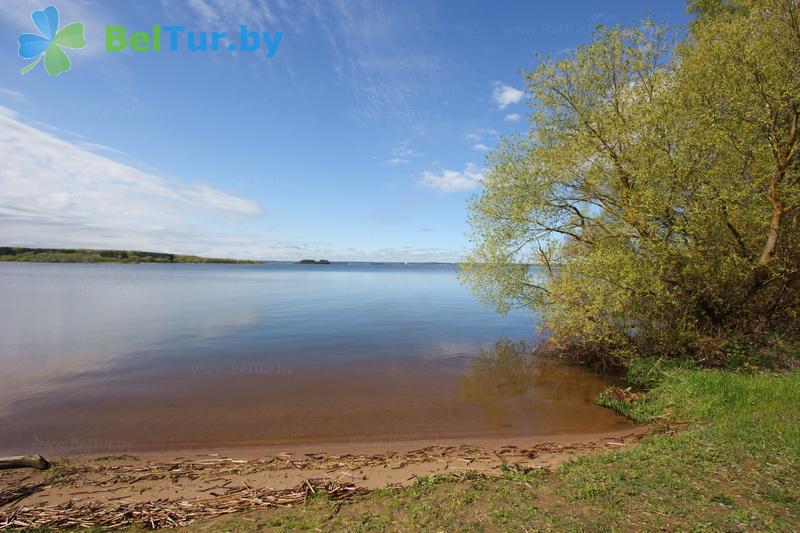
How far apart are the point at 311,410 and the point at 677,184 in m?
15.2

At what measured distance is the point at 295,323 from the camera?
2720 cm

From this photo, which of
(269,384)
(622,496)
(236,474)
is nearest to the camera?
(622,496)

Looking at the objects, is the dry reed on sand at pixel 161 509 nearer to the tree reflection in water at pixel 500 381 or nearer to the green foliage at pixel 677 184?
the tree reflection in water at pixel 500 381

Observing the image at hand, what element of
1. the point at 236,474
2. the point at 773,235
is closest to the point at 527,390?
the point at 773,235

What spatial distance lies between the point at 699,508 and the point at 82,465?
39.4 ft

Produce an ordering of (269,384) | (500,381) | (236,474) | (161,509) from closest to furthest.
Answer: (161,509) → (236,474) → (269,384) → (500,381)

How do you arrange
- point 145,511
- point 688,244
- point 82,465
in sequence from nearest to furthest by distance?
point 145,511, point 82,465, point 688,244

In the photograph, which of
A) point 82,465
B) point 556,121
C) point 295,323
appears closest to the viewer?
point 82,465

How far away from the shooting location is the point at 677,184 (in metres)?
13.1

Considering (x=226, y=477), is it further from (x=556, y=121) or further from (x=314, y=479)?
(x=556, y=121)

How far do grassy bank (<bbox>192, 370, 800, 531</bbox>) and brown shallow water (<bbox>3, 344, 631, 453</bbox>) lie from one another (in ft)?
12.7

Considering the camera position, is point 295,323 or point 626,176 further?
point 295,323

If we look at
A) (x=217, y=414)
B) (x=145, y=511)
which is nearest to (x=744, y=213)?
(x=145, y=511)

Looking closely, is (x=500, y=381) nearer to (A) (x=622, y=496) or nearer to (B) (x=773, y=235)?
(A) (x=622, y=496)
